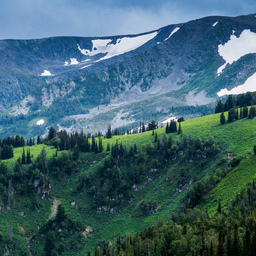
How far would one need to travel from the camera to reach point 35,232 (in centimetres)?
14312

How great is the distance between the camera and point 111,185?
6496 inches

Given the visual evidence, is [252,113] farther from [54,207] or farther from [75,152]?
[54,207]

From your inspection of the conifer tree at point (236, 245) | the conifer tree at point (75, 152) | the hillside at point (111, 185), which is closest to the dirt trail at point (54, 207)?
the hillside at point (111, 185)

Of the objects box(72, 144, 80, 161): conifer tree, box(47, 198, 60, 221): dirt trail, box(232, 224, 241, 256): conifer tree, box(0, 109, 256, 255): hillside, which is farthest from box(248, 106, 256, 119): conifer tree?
box(232, 224, 241, 256): conifer tree

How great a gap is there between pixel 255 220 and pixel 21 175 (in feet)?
400

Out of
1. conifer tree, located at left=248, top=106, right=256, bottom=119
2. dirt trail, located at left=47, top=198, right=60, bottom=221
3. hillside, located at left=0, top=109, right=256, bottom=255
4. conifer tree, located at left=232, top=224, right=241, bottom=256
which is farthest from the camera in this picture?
conifer tree, located at left=248, top=106, right=256, bottom=119

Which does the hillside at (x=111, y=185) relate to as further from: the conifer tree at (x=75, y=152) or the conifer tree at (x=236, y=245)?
the conifer tree at (x=236, y=245)

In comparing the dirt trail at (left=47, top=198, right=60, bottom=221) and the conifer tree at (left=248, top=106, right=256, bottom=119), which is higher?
the conifer tree at (left=248, top=106, right=256, bottom=119)

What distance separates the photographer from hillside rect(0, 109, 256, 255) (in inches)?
5463

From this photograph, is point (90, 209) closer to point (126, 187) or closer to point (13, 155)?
point (126, 187)

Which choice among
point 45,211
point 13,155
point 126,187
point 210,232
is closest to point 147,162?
point 126,187

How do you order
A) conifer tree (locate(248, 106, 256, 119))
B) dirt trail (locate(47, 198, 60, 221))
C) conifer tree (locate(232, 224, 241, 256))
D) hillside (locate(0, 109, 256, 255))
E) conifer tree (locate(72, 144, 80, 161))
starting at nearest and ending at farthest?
conifer tree (locate(232, 224, 241, 256))
hillside (locate(0, 109, 256, 255))
dirt trail (locate(47, 198, 60, 221))
conifer tree (locate(248, 106, 256, 119))
conifer tree (locate(72, 144, 80, 161))

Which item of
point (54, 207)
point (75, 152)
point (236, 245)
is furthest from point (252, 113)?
point (236, 245)

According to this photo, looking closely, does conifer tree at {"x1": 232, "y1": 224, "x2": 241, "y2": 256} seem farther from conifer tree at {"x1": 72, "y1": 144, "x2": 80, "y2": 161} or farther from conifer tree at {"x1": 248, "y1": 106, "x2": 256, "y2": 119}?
conifer tree at {"x1": 72, "y1": 144, "x2": 80, "y2": 161}
